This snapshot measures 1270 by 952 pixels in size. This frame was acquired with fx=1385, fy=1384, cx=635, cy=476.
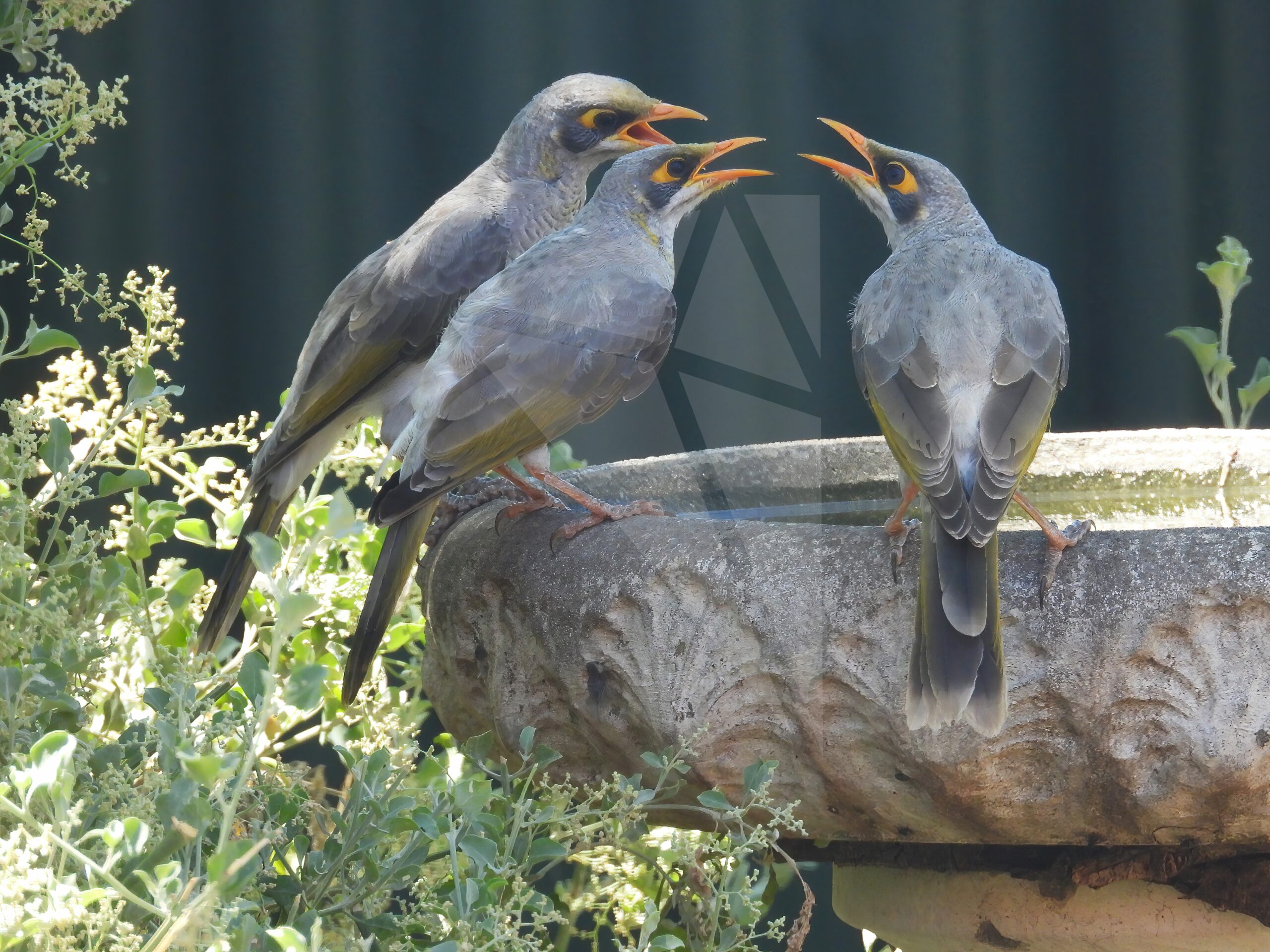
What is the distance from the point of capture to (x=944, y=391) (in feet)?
6.35

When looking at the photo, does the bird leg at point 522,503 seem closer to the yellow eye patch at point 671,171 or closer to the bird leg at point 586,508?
the bird leg at point 586,508

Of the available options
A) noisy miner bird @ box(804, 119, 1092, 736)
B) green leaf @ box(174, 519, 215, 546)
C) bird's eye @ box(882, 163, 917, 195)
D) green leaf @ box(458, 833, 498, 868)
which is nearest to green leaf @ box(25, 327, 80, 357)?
green leaf @ box(174, 519, 215, 546)

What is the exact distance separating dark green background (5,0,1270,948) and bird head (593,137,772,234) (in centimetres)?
85

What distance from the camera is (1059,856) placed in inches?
71.8

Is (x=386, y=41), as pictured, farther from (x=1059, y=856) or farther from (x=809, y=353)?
(x=1059, y=856)

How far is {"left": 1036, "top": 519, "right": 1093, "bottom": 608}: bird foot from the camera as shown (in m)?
1.53

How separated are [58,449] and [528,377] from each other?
72 cm

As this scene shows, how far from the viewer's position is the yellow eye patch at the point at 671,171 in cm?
274

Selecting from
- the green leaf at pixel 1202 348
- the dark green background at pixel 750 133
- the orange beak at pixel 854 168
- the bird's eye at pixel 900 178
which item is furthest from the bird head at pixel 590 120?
the green leaf at pixel 1202 348

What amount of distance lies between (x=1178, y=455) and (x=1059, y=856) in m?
1.16

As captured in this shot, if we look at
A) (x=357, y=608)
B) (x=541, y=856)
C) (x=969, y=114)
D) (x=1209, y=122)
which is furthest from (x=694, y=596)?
(x=1209, y=122)

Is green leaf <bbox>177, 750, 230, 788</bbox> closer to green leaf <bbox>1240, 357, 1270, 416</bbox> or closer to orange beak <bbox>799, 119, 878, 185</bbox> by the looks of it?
orange beak <bbox>799, 119, 878, 185</bbox>

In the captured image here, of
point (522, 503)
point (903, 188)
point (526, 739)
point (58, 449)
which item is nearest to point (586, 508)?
point (522, 503)

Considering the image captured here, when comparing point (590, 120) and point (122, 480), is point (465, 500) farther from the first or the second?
point (590, 120)
